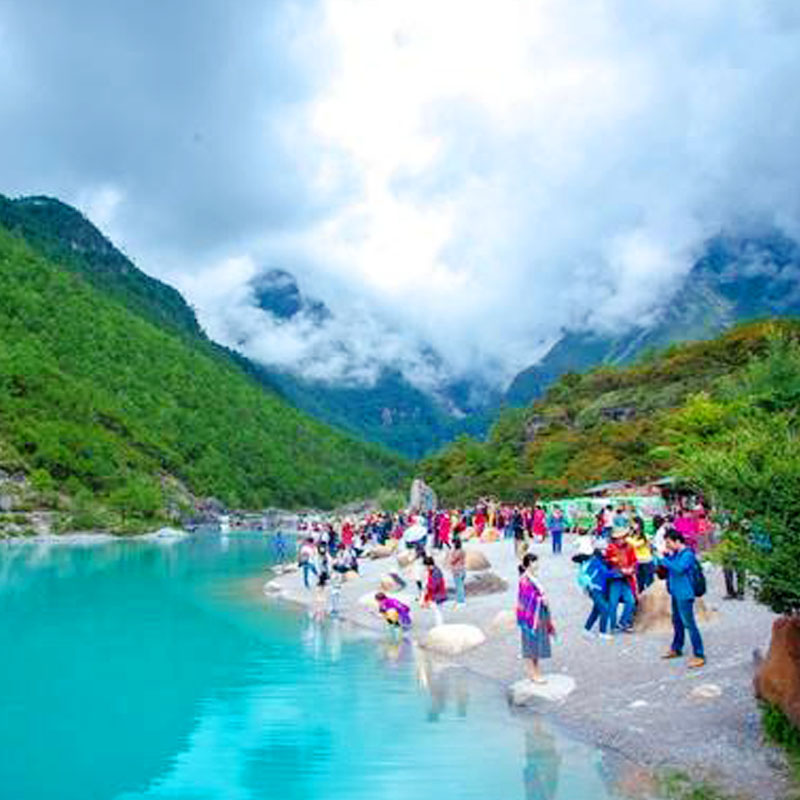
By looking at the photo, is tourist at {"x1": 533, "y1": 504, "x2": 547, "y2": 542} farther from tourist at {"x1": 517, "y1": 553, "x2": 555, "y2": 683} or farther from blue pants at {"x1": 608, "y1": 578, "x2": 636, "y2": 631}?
tourist at {"x1": 517, "y1": 553, "x2": 555, "y2": 683}

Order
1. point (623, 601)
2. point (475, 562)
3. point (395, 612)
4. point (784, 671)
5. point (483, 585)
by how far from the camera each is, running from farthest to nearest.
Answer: point (475, 562)
point (483, 585)
point (395, 612)
point (623, 601)
point (784, 671)

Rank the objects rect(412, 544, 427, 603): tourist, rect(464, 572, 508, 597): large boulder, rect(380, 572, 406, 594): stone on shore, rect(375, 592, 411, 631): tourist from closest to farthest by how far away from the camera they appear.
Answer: rect(375, 592, 411, 631): tourist, rect(464, 572, 508, 597): large boulder, rect(412, 544, 427, 603): tourist, rect(380, 572, 406, 594): stone on shore

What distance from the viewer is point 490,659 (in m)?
19.4

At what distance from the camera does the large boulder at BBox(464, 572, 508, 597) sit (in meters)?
27.7

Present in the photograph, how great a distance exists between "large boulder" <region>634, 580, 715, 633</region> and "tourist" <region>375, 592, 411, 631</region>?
6400 millimetres

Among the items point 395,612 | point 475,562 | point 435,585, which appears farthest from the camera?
point 475,562

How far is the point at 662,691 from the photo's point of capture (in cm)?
1450

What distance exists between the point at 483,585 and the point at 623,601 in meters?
8.94

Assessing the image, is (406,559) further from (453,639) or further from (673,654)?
(673,654)

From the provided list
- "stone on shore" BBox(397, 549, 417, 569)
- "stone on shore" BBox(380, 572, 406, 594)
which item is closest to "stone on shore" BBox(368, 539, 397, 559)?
"stone on shore" BBox(397, 549, 417, 569)

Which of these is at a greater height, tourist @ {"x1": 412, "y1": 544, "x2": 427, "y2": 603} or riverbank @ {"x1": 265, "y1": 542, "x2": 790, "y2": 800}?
tourist @ {"x1": 412, "y1": 544, "x2": 427, "y2": 603}

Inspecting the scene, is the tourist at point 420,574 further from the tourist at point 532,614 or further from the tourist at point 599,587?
the tourist at point 532,614

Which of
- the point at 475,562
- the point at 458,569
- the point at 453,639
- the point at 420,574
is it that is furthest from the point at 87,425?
the point at 453,639

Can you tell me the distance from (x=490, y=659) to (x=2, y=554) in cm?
5896
